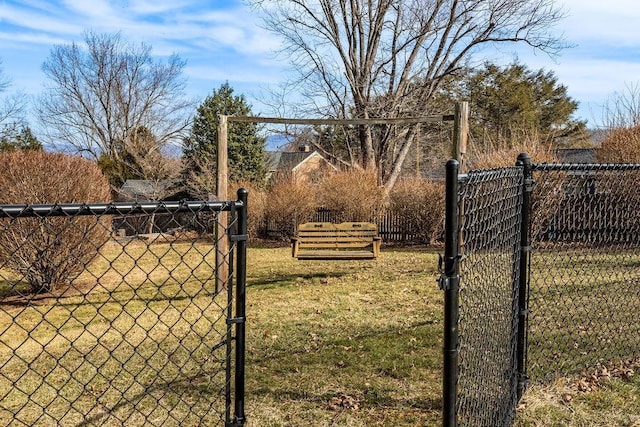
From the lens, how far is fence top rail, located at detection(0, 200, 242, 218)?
1.58 metres

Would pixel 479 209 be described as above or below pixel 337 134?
below

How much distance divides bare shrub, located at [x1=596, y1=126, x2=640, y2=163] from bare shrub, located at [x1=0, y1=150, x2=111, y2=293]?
415 inches

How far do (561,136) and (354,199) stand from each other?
19209 mm

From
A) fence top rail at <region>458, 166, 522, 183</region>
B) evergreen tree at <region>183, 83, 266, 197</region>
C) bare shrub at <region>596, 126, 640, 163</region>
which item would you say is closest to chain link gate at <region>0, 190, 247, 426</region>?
fence top rail at <region>458, 166, 522, 183</region>

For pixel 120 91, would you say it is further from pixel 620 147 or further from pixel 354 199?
pixel 620 147


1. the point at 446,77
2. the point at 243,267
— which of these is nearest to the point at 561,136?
the point at 446,77

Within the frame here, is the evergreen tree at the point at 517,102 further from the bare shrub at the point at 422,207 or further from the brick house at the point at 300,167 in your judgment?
the bare shrub at the point at 422,207

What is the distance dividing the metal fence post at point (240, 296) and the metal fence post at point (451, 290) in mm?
743

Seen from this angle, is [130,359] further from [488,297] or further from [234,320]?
[488,297]

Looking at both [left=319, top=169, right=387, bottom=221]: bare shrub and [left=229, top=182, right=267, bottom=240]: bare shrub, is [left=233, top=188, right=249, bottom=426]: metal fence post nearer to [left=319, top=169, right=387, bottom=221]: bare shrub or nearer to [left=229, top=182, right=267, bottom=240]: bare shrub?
[left=319, top=169, right=387, bottom=221]: bare shrub

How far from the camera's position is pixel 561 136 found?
93.5 ft

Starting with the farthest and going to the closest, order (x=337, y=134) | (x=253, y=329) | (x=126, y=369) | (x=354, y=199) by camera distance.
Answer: (x=337, y=134)
(x=354, y=199)
(x=253, y=329)
(x=126, y=369)

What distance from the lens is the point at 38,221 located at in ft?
21.6

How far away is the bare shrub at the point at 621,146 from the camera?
11.2 metres
